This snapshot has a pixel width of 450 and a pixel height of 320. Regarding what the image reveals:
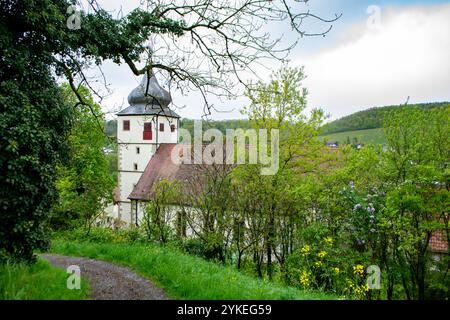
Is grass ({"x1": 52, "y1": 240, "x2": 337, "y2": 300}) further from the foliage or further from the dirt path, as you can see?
the foliage

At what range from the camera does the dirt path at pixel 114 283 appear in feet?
19.5

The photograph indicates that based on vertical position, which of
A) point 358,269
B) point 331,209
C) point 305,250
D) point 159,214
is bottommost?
point 358,269

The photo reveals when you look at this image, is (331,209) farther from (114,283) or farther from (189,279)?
(114,283)

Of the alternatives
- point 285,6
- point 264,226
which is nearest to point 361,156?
point 264,226

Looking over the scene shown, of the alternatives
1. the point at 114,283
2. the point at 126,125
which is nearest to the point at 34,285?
the point at 114,283

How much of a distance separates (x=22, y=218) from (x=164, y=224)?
6.55 metres

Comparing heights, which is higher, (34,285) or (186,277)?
(34,285)

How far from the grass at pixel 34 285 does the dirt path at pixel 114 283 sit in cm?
34

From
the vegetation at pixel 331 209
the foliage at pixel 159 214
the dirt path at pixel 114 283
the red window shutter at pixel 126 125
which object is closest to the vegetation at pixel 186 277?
the dirt path at pixel 114 283

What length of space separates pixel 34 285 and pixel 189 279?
2552mm

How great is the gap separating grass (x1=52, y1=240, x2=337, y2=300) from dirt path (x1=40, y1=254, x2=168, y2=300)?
225 mm

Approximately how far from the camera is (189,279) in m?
6.38

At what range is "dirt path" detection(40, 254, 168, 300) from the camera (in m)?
5.95

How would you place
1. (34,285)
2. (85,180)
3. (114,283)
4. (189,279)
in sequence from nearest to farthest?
1. (34,285)
2. (189,279)
3. (114,283)
4. (85,180)
